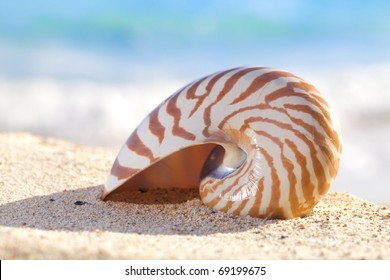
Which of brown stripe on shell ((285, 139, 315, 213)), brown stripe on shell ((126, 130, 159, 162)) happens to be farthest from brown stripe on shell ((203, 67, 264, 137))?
brown stripe on shell ((285, 139, 315, 213))

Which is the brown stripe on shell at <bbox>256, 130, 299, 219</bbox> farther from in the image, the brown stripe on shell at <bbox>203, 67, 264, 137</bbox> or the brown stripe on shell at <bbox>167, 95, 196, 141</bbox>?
the brown stripe on shell at <bbox>167, 95, 196, 141</bbox>

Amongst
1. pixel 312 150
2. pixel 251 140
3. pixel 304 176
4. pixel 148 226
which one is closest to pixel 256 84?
pixel 251 140

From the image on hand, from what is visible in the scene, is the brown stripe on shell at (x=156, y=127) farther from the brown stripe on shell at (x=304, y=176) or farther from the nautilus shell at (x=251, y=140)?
the brown stripe on shell at (x=304, y=176)

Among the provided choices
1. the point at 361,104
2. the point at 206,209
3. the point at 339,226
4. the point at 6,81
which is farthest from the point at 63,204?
the point at 6,81

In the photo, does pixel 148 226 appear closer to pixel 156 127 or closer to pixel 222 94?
pixel 156 127

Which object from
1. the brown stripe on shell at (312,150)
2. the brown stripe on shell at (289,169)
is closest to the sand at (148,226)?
the brown stripe on shell at (289,169)

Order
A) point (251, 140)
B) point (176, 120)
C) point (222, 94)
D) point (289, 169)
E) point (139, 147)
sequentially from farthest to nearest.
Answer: point (139, 147) < point (176, 120) < point (222, 94) < point (251, 140) < point (289, 169)

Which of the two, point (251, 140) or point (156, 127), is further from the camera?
point (156, 127)
